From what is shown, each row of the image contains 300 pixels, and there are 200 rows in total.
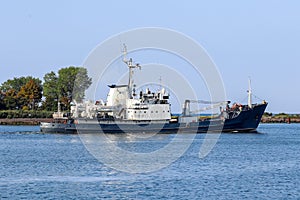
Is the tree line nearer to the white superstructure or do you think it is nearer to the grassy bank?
the grassy bank

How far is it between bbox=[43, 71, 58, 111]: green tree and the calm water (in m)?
105

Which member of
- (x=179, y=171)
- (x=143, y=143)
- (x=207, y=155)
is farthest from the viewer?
(x=143, y=143)

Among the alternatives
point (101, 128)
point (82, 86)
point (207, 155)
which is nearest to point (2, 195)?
point (207, 155)

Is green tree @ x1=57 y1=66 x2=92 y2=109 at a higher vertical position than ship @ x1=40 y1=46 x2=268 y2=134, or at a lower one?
higher

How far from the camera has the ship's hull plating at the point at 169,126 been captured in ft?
351

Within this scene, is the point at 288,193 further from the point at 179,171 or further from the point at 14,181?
the point at 14,181

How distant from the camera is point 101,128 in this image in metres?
107

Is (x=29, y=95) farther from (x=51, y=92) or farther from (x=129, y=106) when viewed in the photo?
(x=129, y=106)

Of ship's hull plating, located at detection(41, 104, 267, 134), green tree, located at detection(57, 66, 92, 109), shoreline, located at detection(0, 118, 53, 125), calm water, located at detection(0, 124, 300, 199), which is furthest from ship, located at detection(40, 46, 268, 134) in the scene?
green tree, located at detection(57, 66, 92, 109)

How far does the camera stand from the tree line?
181 meters

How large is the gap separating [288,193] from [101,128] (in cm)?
6282

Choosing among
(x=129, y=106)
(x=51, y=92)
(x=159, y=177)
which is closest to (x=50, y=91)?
(x=51, y=92)

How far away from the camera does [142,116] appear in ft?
351

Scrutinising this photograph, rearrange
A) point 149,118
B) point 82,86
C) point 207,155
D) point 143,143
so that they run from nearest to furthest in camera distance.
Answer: point 207,155, point 143,143, point 149,118, point 82,86
